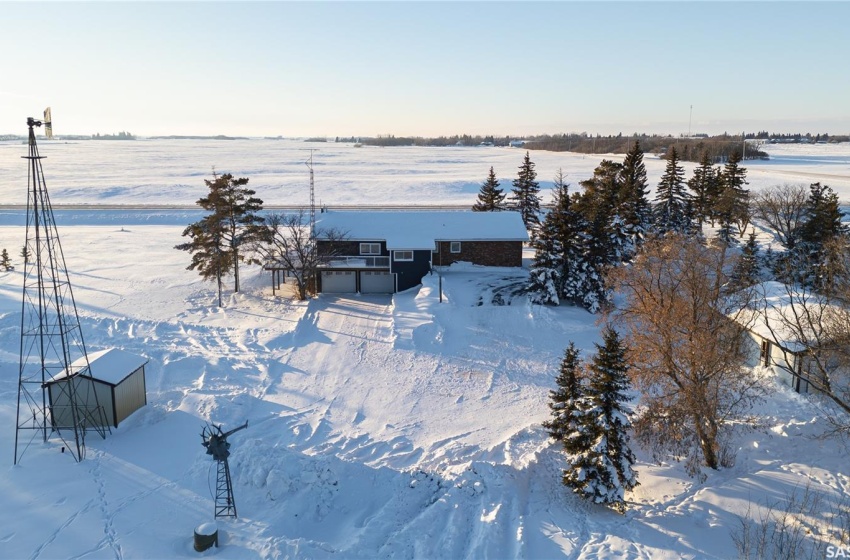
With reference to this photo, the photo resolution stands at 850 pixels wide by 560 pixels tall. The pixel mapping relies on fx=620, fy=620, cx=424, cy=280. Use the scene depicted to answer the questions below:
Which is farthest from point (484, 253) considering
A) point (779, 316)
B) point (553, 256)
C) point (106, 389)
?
point (106, 389)

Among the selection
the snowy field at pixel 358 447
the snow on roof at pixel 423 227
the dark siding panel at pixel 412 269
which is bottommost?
the snowy field at pixel 358 447

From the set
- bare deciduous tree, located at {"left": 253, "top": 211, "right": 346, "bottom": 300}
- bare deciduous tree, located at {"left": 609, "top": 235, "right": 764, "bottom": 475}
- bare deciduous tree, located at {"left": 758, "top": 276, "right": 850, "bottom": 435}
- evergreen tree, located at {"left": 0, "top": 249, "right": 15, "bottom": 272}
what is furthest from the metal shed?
evergreen tree, located at {"left": 0, "top": 249, "right": 15, "bottom": 272}

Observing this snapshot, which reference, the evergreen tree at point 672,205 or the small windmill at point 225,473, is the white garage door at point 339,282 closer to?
the small windmill at point 225,473

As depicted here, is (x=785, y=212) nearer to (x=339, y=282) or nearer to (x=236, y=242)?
(x=339, y=282)

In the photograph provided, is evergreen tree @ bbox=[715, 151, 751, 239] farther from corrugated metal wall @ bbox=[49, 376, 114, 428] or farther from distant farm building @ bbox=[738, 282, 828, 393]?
corrugated metal wall @ bbox=[49, 376, 114, 428]

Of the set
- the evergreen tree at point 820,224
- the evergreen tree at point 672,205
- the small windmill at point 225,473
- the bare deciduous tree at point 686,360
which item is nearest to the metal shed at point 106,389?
the small windmill at point 225,473
